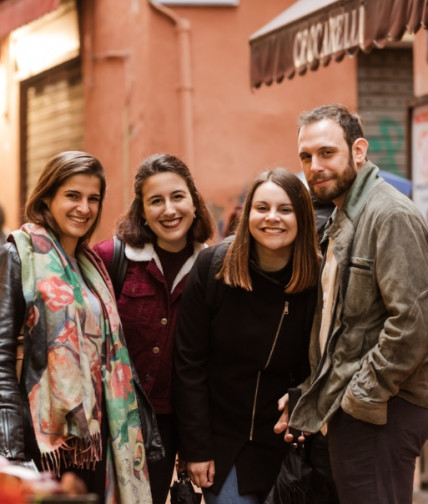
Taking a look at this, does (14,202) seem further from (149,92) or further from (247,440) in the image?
(247,440)

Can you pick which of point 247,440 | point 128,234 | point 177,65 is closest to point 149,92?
point 177,65

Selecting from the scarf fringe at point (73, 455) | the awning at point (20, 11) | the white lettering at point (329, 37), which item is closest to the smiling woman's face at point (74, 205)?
the scarf fringe at point (73, 455)

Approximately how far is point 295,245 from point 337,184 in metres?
0.38

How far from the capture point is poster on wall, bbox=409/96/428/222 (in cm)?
621

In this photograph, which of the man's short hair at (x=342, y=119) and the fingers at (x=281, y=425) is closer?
the man's short hair at (x=342, y=119)

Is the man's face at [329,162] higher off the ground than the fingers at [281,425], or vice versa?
the man's face at [329,162]

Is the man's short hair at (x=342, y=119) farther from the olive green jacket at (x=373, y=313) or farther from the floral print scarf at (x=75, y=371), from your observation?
the floral print scarf at (x=75, y=371)

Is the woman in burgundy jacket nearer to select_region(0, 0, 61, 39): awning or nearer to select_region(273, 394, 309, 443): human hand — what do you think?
select_region(273, 394, 309, 443): human hand

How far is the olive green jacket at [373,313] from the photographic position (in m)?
3.20

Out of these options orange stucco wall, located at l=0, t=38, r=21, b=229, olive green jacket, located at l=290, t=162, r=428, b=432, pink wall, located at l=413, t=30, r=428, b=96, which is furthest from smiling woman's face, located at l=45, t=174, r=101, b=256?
orange stucco wall, located at l=0, t=38, r=21, b=229

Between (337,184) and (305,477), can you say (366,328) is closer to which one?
(337,184)

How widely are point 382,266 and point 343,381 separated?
18.4 inches

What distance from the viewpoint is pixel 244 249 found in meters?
3.80

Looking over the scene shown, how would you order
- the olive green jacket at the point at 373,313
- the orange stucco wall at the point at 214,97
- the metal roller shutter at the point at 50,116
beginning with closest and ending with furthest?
the olive green jacket at the point at 373,313
the orange stucco wall at the point at 214,97
the metal roller shutter at the point at 50,116
